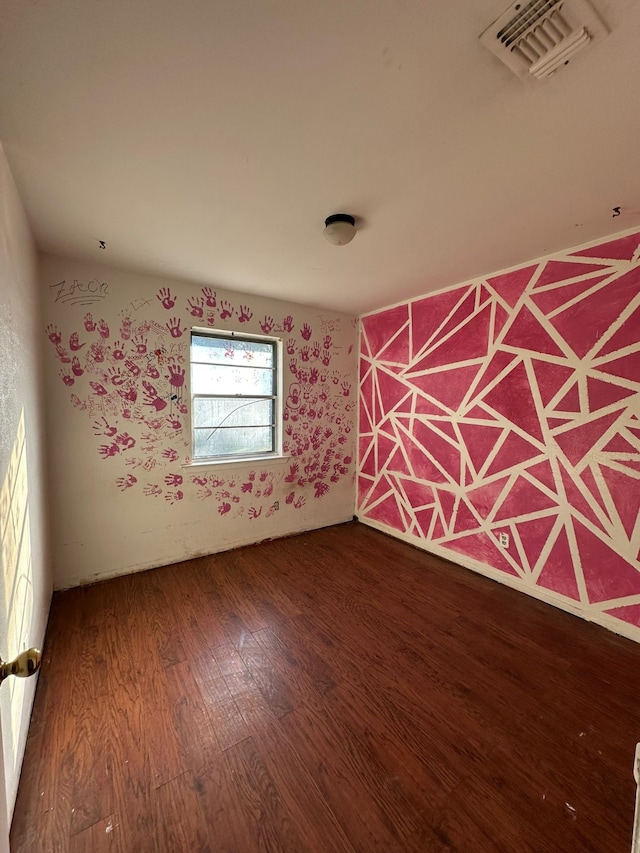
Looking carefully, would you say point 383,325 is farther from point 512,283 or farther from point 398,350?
point 512,283

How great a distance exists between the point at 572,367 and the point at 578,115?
1.43 metres

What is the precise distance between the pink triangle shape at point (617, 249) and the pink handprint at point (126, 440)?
3.40 meters

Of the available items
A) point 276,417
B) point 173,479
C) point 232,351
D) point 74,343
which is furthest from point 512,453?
point 74,343

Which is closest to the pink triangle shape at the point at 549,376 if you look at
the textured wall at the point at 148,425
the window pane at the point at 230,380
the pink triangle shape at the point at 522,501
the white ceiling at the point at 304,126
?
the pink triangle shape at the point at 522,501

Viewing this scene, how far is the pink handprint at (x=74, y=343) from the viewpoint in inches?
90.4

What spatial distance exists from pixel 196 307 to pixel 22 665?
2.59 m

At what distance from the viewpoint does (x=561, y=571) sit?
7.21ft

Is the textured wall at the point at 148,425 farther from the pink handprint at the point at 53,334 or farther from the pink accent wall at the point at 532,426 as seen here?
the pink accent wall at the point at 532,426

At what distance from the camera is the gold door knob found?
0.64 m

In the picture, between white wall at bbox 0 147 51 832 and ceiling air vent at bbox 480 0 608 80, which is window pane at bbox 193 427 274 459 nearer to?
white wall at bbox 0 147 51 832

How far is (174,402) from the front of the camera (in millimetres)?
2719

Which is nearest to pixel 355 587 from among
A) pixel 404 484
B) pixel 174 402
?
pixel 404 484

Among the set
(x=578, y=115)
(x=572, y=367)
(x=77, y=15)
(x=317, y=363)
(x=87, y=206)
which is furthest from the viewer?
(x=317, y=363)

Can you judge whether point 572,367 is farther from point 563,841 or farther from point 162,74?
point 162,74
